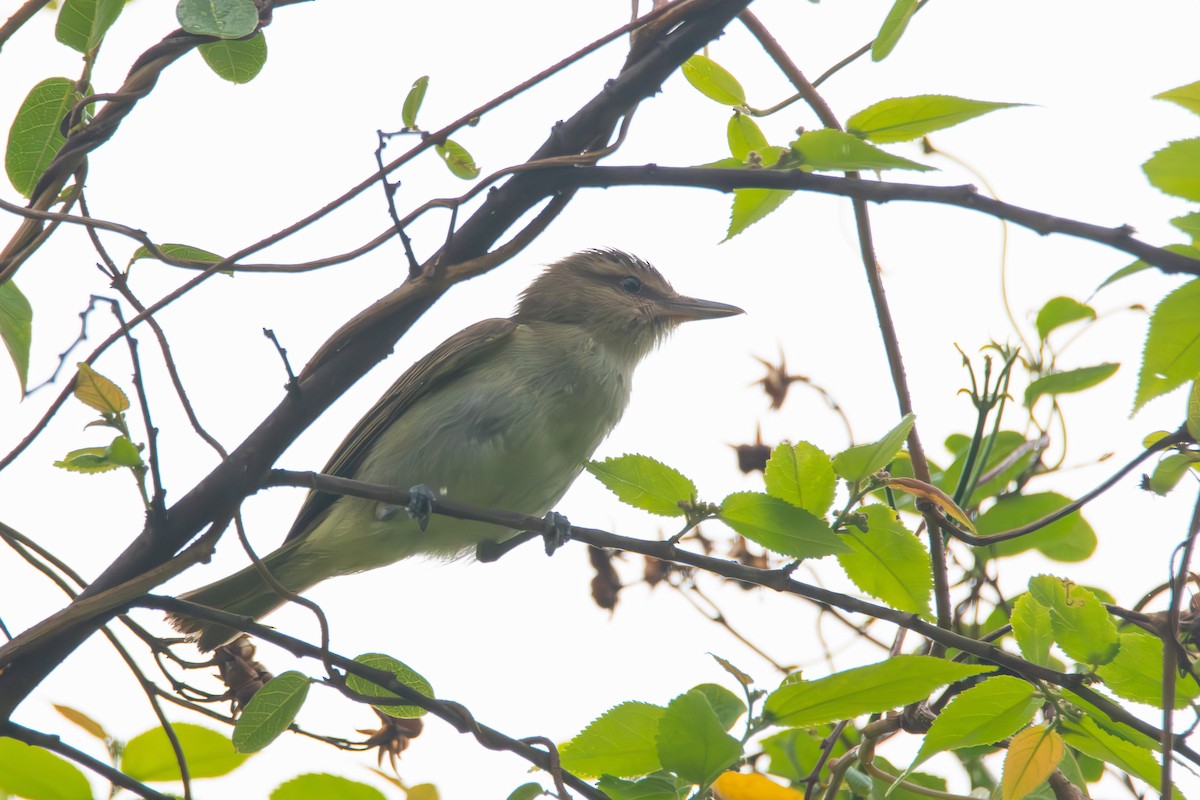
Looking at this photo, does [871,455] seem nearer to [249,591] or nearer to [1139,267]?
[1139,267]

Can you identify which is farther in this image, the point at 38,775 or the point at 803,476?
the point at 803,476

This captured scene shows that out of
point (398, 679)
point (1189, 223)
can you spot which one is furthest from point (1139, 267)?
point (398, 679)

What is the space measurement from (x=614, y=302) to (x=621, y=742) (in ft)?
10.9

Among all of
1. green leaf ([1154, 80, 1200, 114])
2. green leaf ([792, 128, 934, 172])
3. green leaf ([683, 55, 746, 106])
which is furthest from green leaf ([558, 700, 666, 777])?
green leaf ([1154, 80, 1200, 114])

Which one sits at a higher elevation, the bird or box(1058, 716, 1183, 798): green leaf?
the bird

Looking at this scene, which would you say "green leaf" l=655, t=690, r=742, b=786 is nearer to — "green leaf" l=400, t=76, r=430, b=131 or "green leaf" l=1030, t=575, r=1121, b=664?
"green leaf" l=1030, t=575, r=1121, b=664

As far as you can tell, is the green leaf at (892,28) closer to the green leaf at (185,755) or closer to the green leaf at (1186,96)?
the green leaf at (1186,96)

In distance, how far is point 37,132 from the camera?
2.37 meters

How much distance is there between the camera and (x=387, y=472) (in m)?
4.33

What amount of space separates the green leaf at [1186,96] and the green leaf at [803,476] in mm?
808

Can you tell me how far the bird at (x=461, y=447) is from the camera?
4.23 m

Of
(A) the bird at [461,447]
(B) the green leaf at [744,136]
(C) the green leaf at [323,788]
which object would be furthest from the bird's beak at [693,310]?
(C) the green leaf at [323,788]

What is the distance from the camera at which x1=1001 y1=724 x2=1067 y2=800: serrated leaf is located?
1.94 metres

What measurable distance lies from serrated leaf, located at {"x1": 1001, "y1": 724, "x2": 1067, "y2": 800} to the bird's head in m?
3.07
